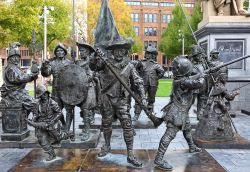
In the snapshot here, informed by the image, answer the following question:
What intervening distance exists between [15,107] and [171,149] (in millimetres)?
3641

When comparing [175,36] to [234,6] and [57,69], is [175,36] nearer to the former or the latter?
[234,6]

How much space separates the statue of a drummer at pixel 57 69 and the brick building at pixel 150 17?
77.5 m

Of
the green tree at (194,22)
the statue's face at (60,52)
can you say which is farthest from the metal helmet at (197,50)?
the green tree at (194,22)

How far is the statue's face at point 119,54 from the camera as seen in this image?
22.0 ft

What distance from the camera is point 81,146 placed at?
8141mm

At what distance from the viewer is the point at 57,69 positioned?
8.68 metres

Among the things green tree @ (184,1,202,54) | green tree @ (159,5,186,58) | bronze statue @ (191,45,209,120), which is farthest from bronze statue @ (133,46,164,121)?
green tree @ (159,5,186,58)

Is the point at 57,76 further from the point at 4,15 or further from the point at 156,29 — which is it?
the point at 156,29

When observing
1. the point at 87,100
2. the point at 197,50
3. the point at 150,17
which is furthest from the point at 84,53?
the point at 150,17

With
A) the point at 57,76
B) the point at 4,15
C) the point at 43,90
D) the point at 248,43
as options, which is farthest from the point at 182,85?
the point at 4,15

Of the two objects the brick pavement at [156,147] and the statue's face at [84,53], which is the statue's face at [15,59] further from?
the brick pavement at [156,147]

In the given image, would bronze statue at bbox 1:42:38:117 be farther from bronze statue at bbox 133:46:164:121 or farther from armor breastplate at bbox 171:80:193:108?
armor breastplate at bbox 171:80:193:108

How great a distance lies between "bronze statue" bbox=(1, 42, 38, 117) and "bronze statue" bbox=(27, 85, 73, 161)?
1828 millimetres

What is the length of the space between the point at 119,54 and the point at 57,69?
243cm
